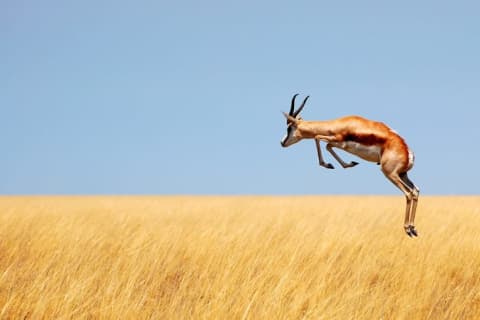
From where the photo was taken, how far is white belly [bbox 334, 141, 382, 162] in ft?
22.4

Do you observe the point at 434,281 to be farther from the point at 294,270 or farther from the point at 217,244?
the point at 217,244

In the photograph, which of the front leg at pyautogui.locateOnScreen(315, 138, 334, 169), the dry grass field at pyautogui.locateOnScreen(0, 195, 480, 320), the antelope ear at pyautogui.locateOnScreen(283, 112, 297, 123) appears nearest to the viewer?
the dry grass field at pyautogui.locateOnScreen(0, 195, 480, 320)

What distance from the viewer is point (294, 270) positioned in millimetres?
6633

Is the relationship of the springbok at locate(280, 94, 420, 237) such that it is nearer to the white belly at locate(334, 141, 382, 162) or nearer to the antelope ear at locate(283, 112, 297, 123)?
the white belly at locate(334, 141, 382, 162)

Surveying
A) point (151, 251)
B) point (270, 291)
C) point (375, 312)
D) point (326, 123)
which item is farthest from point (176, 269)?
point (375, 312)

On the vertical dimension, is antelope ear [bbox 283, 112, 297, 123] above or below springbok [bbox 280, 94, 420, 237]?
above

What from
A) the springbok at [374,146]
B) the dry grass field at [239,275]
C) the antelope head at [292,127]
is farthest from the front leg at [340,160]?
the dry grass field at [239,275]

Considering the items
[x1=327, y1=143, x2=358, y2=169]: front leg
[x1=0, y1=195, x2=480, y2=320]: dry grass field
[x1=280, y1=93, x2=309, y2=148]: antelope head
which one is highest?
[x1=280, y1=93, x2=309, y2=148]: antelope head

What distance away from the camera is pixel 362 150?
684 cm

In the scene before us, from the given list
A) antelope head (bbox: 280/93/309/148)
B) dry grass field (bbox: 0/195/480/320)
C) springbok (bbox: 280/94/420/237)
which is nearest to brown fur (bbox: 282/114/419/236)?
Result: springbok (bbox: 280/94/420/237)

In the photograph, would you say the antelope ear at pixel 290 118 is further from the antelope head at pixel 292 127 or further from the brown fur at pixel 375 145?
the brown fur at pixel 375 145

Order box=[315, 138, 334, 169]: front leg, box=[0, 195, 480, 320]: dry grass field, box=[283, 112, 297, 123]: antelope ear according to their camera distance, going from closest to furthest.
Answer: box=[0, 195, 480, 320]: dry grass field → box=[315, 138, 334, 169]: front leg → box=[283, 112, 297, 123]: antelope ear

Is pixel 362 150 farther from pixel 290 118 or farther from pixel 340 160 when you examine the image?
pixel 290 118

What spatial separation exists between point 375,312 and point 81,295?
8.93 ft
